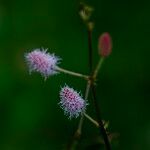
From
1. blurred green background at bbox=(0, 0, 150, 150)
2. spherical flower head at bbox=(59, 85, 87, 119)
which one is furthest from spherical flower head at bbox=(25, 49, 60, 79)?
blurred green background at bbox=(0, 0, 150, 150)

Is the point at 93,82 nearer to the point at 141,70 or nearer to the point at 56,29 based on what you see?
the point at 141,70

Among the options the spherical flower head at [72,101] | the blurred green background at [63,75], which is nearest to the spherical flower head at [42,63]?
the spherical flower head at [72,101]

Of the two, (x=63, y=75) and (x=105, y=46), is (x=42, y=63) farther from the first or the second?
(x=63, y=75)

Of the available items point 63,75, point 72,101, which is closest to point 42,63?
point 72,101

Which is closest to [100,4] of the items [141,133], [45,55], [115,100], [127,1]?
[127,1]

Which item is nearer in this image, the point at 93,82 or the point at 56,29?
the point at 93,82
